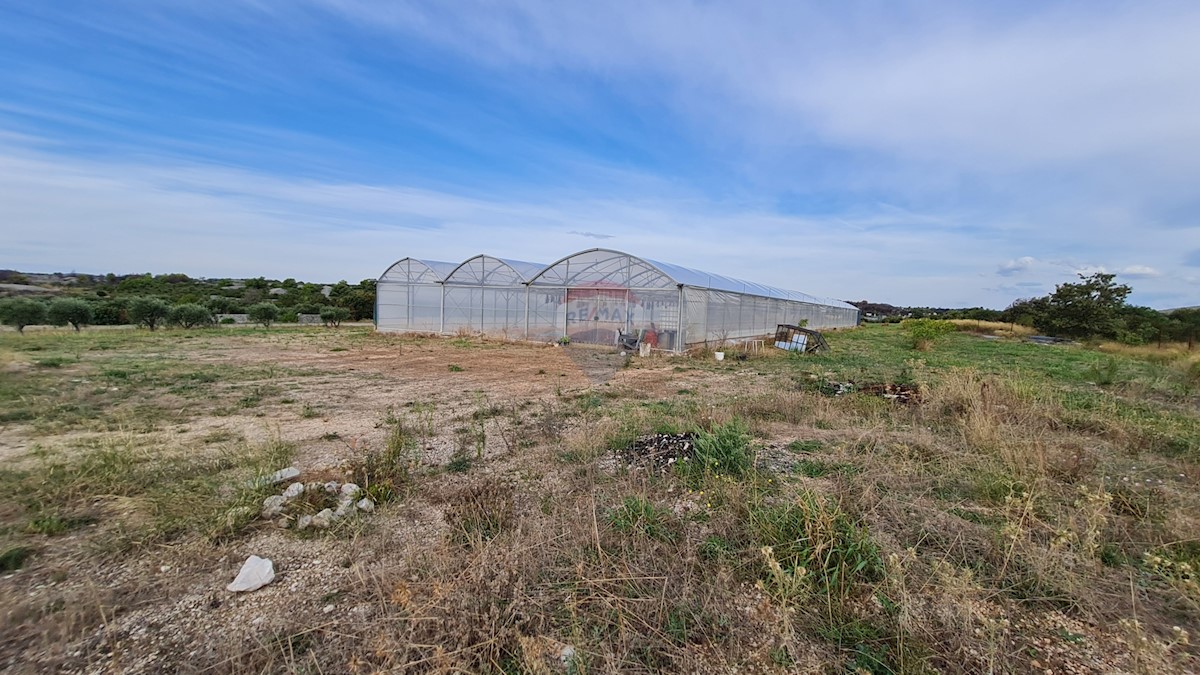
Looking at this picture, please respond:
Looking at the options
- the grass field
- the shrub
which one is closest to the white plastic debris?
the grass field

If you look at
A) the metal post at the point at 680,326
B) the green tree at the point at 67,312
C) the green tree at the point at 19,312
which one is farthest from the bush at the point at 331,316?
the metal post at the point at 680,326

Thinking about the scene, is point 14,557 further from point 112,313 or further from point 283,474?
point 112,313

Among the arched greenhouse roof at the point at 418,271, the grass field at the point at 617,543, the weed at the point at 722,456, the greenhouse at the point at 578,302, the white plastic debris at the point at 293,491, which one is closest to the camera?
the grass field at the point at 617,543

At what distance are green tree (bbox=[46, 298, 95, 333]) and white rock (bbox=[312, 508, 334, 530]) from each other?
94.0 ft

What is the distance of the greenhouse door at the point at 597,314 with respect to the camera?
59.3 feet

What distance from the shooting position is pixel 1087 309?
107ft

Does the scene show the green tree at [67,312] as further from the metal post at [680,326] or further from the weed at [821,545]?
the weed at [821,545]

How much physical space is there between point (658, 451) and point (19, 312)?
97.5 feet

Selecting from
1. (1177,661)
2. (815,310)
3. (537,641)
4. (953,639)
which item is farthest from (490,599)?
(815,310)

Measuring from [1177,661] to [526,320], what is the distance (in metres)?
19.6

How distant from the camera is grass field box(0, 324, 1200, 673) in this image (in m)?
2.37

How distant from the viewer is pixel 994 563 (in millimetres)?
3113

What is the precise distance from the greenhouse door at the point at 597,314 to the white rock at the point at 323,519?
14.6 meters

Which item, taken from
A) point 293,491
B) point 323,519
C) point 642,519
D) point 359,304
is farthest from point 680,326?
Answer: point 359,304
